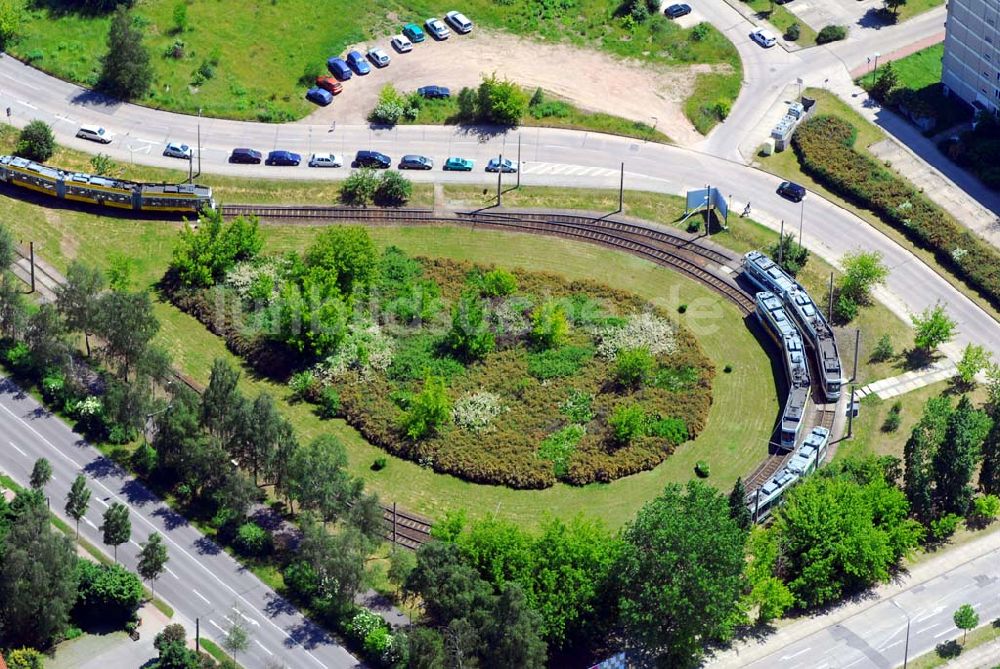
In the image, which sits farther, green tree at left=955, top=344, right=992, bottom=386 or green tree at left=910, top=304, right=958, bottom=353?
green tree at left=910, top=304, right=958, bottom=353

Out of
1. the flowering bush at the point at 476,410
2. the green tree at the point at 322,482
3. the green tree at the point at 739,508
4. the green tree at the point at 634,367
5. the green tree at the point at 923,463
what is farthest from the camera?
the green tree at the point at 634,367

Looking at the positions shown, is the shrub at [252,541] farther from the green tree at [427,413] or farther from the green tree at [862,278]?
the green tree at [862,278]

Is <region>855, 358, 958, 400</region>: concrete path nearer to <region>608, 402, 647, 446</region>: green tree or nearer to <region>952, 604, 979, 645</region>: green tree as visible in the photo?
<region>608, 402, 647, 446</region>: green tree

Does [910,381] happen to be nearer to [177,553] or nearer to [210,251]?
[210,251]

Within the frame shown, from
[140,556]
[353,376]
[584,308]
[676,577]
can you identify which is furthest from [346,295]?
[676,577]

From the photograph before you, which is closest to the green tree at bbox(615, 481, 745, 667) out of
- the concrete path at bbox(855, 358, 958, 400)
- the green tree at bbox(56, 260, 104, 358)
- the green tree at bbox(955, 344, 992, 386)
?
the concrete path at bbox(855, 358, 958, 400)

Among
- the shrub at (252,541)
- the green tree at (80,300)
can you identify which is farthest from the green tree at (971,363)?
the green tree at (80,300)

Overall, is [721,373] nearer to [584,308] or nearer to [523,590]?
[584,308]
